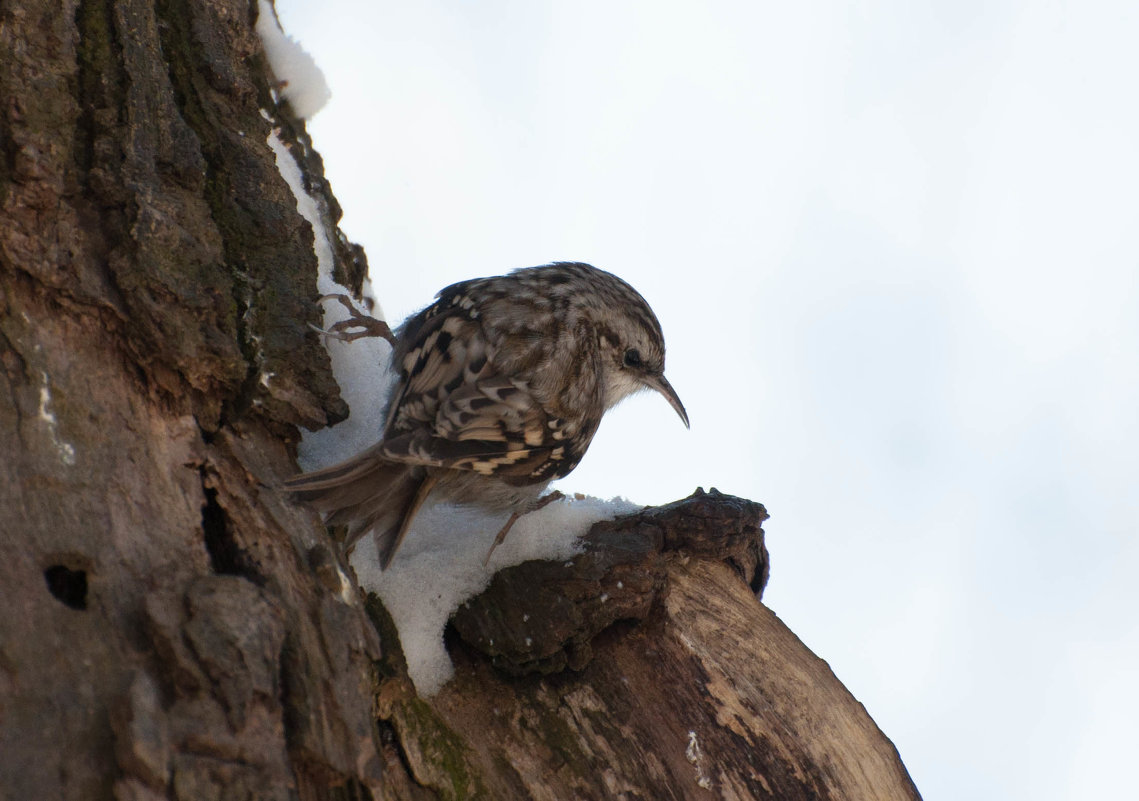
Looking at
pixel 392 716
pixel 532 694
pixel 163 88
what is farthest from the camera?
pixel 163 88

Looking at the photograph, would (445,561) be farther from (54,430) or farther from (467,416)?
(54,430)

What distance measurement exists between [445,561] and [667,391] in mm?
1137

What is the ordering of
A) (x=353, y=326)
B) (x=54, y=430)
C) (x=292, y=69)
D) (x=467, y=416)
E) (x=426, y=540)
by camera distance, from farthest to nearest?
1. (x=292, y=69)
2. (x=353, y=326)
3. (x=426, y=540)
4. (x=467, y=416)
5. (x=54, y=430)

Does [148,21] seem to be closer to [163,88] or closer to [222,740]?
[163,88]

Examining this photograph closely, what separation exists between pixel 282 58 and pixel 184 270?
139 centimetres

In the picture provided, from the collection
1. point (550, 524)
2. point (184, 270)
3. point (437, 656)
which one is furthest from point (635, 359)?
point (184, 270)

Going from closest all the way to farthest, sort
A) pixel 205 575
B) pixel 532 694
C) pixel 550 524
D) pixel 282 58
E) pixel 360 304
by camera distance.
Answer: pixel 205 575 < pixel 532 694 < pixel 550 524 < pixel 360 304 < pixel 282 58

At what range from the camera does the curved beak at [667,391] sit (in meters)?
2.82

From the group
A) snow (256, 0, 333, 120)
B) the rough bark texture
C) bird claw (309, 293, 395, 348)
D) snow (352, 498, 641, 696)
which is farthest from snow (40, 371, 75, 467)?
snow (256, 0, 333, 120)

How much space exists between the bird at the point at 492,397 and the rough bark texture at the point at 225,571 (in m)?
0.16

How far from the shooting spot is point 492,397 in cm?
208

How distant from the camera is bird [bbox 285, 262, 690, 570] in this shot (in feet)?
6.15

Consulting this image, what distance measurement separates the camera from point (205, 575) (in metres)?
1.31

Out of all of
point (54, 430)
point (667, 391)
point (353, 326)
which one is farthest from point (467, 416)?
point (667, 391)
